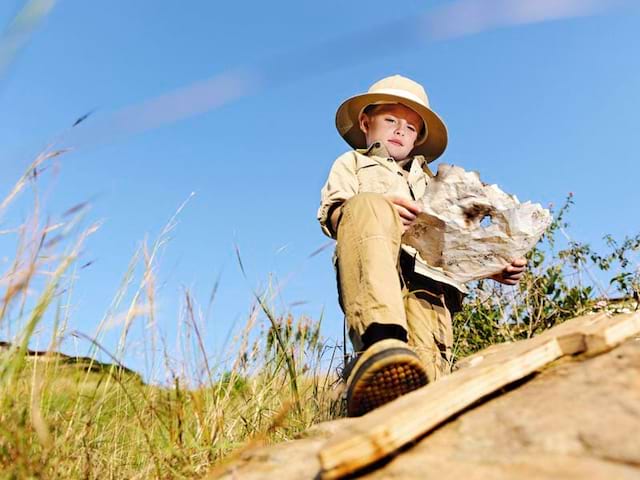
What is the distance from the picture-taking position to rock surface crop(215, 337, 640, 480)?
115 cm

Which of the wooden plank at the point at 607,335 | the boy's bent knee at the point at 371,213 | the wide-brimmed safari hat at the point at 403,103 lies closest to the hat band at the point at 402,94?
the wide-brimmed safari hat at the point at 403,103

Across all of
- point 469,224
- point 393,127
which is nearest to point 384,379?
point 469,224

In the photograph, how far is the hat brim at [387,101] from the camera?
11.9 ft

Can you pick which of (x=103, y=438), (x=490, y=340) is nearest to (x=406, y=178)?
(x=490, y=340)

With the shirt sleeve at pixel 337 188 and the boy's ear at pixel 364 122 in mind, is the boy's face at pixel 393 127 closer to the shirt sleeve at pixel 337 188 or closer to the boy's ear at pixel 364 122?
the boy's ear at pixel 364 122

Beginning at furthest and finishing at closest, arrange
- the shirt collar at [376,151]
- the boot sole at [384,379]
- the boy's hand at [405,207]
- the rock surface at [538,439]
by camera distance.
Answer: the shirt collar at [376,151] < the boy's hand at [405,207] < the boot sole at [384,379] < the rock surface at [538,439]

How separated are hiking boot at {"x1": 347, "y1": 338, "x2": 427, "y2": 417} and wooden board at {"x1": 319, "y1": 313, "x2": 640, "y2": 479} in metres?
0.24

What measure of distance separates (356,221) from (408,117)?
1420 millimetres

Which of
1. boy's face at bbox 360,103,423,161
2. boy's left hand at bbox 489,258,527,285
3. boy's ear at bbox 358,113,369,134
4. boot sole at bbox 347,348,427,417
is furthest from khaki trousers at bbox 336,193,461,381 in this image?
boy's ear at bbox 358,113,369,134

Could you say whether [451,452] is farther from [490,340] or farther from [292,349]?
[490,340]

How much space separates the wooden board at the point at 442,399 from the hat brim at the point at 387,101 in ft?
6.32

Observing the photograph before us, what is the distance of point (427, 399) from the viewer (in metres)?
1.46

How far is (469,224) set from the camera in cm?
288

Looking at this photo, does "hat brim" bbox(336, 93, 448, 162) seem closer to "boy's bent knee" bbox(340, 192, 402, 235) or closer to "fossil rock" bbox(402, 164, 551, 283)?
"fossil rock" bbox(402, 164, 551, 283)
